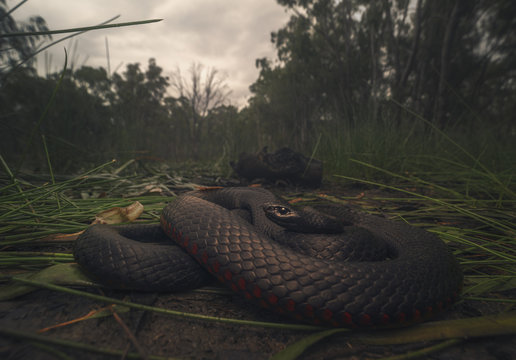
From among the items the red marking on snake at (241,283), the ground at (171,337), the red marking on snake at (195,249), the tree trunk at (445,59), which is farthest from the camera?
the tree trunk at (445,59)

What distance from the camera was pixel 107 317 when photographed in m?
1.15

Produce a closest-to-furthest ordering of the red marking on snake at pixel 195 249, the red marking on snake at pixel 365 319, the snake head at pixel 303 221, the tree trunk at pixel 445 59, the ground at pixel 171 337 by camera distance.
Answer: the ground at pixel 171 337, the red marking on snake at pixel 365 319, the red marking on snake at pixel 195 249, the snake head at pixel 303 221, the tree trunk at pixel 445 59

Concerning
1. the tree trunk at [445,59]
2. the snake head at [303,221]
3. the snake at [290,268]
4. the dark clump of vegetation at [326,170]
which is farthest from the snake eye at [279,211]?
the tree trunk at [445,59]

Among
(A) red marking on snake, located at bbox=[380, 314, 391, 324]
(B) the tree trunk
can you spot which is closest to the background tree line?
(B) the tree trunk

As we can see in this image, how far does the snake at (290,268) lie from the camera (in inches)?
45.7

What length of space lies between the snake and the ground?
0.11m

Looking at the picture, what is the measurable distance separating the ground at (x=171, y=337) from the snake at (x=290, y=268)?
11cm

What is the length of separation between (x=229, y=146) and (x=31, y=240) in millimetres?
6788

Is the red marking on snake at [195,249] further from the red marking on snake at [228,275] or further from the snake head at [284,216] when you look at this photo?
the snake head at [284,216]

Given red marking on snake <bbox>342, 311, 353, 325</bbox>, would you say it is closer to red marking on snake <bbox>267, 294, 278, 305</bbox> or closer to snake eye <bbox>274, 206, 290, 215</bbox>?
red marking on snake <bbox>267, 294, 278, 305</bbox>

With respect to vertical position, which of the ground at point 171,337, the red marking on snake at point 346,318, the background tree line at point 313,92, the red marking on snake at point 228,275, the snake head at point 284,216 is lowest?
the ground at point 171,337

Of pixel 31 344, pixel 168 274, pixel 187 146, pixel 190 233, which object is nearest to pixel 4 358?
pixel 31 344

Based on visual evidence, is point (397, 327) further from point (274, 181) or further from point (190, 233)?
point (274, 181)

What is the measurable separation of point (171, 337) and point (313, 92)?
2591cm
